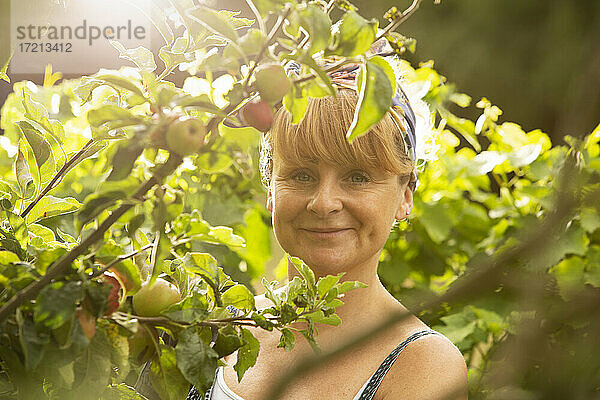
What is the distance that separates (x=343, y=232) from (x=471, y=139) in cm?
80

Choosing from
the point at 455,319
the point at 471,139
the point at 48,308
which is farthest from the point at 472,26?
the point at 48,308

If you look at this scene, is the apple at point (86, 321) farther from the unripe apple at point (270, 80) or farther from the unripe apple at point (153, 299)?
the unripe apple at point (270, 80)

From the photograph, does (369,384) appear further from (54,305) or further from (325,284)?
(54,305)

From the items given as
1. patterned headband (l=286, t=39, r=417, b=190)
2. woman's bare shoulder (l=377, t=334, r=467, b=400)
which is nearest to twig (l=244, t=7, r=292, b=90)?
patterned headband (l=286, t=39, r=417, b=190)

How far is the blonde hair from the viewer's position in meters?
1.01

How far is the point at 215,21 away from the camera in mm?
432

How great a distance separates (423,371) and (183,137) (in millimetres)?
693

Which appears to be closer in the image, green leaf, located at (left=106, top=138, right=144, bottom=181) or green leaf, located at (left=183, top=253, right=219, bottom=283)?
green leaf, located at (left=106, top=138, right=144, bottom=181)

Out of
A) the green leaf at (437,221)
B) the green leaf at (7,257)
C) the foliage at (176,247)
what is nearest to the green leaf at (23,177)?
the foliage at (176,247)

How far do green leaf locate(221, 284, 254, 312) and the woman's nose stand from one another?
0.41m

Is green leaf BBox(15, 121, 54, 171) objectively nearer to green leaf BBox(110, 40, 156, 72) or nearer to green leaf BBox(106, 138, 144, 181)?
green leaf BBox(110, 40, 156, 72)

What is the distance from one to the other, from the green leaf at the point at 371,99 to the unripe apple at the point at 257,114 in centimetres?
6

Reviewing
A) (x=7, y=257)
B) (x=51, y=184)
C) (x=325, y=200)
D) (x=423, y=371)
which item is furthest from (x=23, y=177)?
(x=423, y=371)

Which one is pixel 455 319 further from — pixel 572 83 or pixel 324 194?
pixel 572 83
